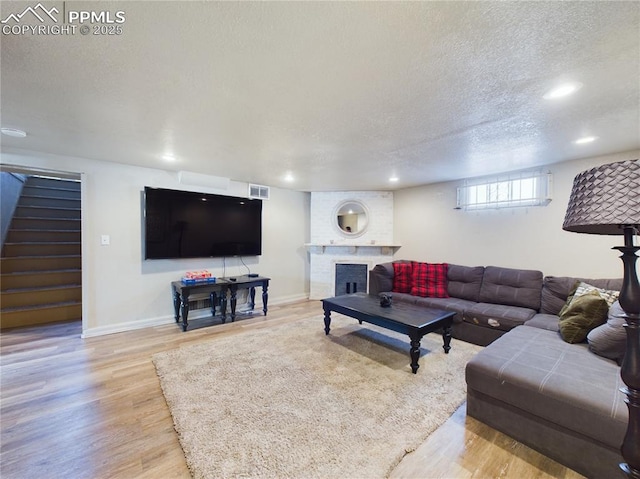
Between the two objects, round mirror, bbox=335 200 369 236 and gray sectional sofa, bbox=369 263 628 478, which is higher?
round mirror, bbox=335 200 369 236

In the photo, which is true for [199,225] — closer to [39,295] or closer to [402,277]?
[39,295]

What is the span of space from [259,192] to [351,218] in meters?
1.85

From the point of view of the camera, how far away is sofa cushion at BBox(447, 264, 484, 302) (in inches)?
143

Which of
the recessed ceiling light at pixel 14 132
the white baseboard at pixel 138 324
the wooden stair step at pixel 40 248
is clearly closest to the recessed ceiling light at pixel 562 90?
the recessed ceiling light at pixel 14 132

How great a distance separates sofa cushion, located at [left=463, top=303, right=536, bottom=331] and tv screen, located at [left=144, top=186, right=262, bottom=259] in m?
3.31

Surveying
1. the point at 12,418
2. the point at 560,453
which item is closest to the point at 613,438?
the point at 560,453

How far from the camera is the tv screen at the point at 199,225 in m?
3.60

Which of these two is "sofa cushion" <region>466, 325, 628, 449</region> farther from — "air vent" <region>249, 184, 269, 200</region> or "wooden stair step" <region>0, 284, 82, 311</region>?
"wooden stair step" <region>0, 284, 82, 311</region>

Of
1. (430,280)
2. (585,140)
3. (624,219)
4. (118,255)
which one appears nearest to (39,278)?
(118,255)

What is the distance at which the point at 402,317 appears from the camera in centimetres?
267

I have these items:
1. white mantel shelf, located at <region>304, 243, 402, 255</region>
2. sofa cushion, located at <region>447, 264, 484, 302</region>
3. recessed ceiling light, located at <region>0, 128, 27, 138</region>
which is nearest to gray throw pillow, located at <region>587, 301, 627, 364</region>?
sofa cushion, located at <region>447, 264, 484, 302</region>

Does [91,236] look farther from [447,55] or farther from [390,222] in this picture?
[390,222]

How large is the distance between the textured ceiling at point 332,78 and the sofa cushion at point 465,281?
1.67 m

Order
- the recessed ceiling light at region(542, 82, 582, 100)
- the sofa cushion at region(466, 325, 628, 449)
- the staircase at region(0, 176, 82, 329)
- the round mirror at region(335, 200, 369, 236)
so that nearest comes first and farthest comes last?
the sofa cushion at region(466, 325, 628, 449)
the recessed ceiling light at region(542, 82, 582, 100)
the staircase at region(0, 176, 82, 329)
the round mirror at region(335, 200, 369, 236)
